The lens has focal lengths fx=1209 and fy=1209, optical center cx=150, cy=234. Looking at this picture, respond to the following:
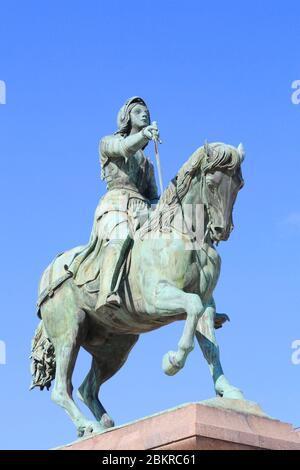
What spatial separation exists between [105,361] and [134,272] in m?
1.70

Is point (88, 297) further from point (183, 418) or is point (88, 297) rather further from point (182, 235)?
point (183, 418)

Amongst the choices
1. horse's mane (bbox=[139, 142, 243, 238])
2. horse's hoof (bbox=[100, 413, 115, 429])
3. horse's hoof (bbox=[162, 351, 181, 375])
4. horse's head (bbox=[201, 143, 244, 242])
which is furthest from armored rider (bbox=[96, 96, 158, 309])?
horse's hoof (bbox=[100, 413, 115, 429])

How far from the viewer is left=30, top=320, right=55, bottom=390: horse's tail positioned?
15.2 m

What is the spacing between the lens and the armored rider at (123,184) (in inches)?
557

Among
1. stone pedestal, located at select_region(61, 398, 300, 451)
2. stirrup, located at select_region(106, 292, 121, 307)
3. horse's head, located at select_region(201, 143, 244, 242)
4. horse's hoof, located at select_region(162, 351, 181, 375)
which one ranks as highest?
horse's head, located at select_region(201, 143, 244, 242)

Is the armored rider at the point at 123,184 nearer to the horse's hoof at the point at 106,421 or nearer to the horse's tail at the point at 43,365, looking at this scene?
the horse's tail at the point at 43,365

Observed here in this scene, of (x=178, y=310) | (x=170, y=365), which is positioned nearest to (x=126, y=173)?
(x=178, y=310)

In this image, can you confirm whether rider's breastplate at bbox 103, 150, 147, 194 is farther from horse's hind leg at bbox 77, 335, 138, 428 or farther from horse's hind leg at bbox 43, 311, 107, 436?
horse's hind leg at bbox 77, 335, 138, 428

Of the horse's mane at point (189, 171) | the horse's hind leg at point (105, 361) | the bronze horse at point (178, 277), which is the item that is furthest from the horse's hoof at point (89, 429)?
the horse's mane at point (189, 171)

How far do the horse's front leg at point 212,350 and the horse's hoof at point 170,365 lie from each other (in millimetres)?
713

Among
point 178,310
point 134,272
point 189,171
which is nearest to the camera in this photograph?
point 178,310

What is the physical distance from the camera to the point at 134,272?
14047 mm

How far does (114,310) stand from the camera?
1412cm

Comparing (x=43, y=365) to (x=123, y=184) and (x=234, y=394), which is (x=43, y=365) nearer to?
(x=123, y=184)
